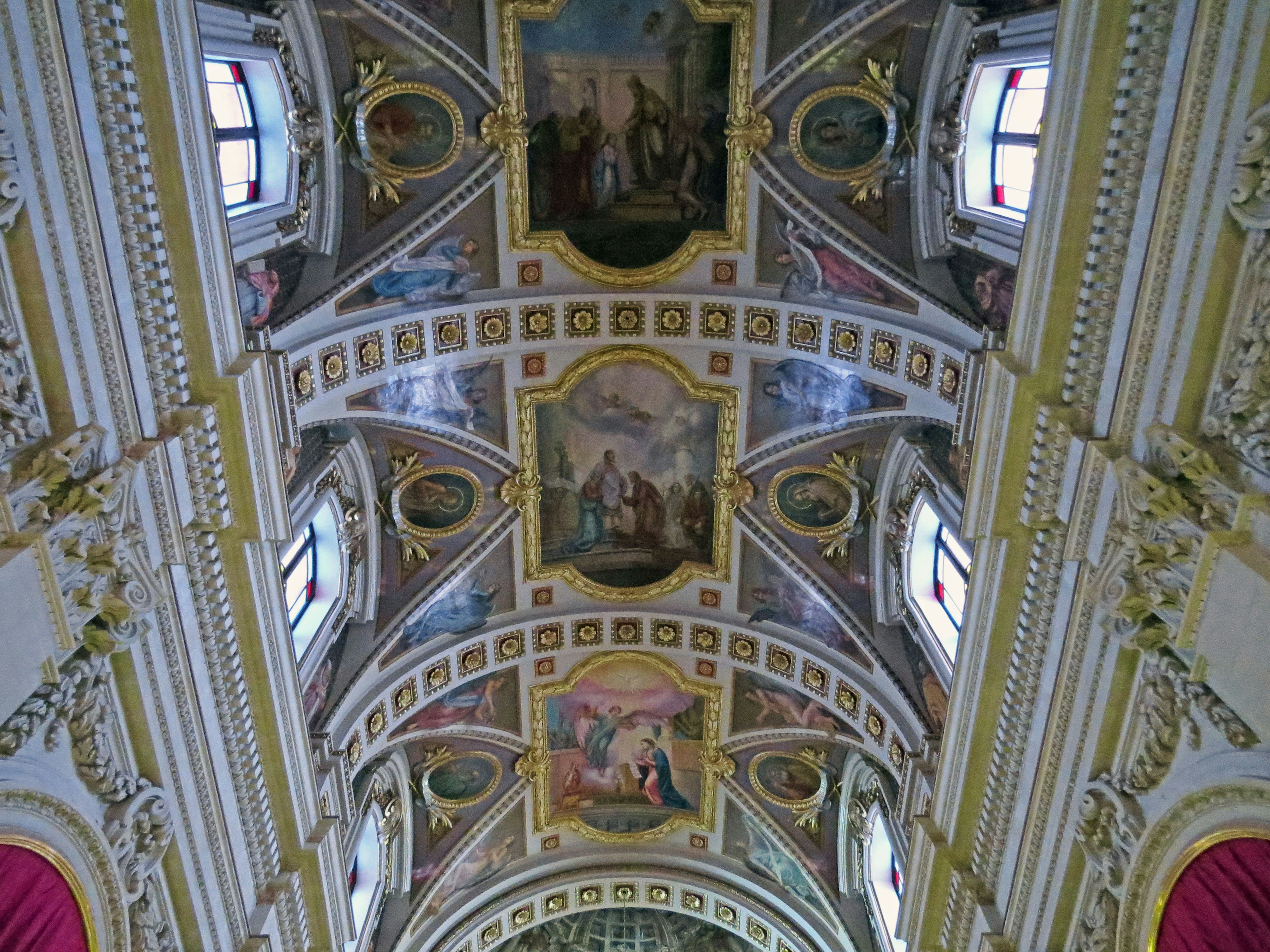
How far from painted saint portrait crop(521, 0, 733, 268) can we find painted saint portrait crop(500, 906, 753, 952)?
1451cm

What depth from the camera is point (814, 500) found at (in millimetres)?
15164

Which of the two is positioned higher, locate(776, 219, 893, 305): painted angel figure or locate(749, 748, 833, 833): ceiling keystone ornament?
locate(776, 219, 893, 305): painted angel figure

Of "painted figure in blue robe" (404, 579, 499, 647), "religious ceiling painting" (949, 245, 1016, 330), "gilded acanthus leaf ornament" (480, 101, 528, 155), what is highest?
"gilded acanthus leaf ornament" (480, 101, 528, 155)

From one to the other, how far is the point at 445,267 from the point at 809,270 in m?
5.17

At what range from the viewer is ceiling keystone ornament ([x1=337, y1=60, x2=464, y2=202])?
11.8 m

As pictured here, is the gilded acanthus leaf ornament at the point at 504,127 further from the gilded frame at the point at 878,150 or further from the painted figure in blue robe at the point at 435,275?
the gilded frame at the point at 878,150

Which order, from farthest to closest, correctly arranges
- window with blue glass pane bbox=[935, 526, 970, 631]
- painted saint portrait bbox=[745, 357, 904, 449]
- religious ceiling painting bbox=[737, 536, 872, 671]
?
religious ceiling painting bbox=[737, 536, 872, 671]
painted saint portrait bbox=[745, 357, 904, 449]
window with blue glass pane bbox=[935, 526, 970, 631]

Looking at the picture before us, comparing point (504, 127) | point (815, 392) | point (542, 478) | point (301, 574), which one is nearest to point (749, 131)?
point (504, 127)

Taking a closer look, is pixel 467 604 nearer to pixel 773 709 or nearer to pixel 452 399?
pixel 452 399

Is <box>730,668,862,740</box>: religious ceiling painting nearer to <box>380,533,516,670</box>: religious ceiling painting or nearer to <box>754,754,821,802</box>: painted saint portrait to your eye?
<box>754,754,821,802</box>: painted saint portrait

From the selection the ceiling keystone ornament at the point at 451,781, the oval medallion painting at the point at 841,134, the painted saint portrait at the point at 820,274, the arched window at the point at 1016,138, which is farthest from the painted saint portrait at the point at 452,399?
the arched window at the point at 1016,138

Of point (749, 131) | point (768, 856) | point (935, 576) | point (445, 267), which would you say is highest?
point (749, 131)

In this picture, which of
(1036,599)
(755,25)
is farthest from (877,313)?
(1036,599)

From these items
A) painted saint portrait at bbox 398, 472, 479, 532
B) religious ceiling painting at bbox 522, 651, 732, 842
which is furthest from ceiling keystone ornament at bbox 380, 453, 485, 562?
religious ceiling painting at bbox 522, 651, 732, 842
